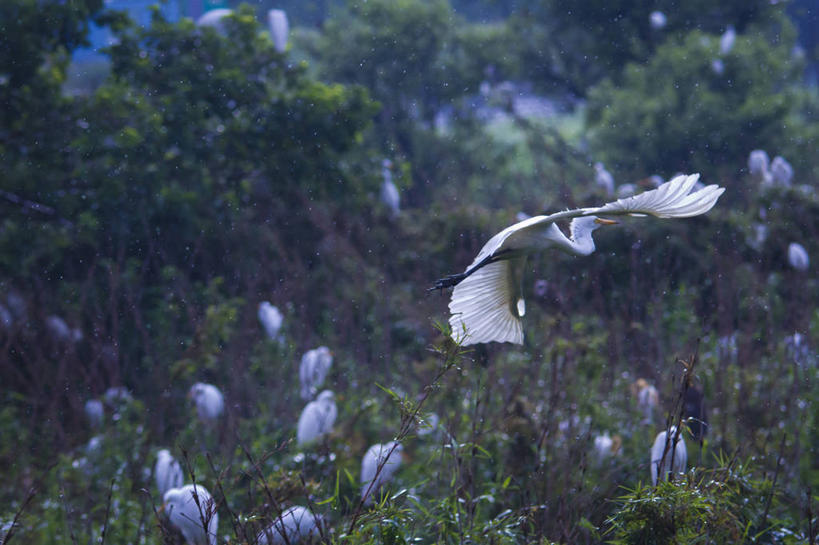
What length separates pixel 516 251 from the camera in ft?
4.58

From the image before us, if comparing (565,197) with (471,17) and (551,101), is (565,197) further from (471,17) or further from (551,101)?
(471,17)

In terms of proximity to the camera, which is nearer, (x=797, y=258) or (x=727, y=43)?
(x=797, y=258)

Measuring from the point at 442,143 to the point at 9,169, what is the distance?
4.84 m

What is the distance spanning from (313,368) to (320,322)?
104cm

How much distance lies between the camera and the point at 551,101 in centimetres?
949

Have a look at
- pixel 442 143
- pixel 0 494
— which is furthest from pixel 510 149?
pixel 0 494

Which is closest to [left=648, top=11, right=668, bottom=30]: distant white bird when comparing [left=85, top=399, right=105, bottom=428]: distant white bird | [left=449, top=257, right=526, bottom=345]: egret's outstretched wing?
[left=85, top=399, right=105, bottom=428]: distant white bird

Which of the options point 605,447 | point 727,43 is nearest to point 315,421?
point 605,447

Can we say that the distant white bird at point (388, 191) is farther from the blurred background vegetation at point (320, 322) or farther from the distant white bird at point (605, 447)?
the distant white bird at point (605, 447)

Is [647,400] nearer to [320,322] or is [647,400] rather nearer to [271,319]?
[271,319]

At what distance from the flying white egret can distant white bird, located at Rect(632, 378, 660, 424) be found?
1134mm

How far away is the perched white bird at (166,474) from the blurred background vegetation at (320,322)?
72 millimetres

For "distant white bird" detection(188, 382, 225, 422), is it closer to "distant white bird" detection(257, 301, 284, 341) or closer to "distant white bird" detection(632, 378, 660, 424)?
"distant white bird" detection(257, 301, 284, 341)

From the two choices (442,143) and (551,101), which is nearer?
(442,143)
